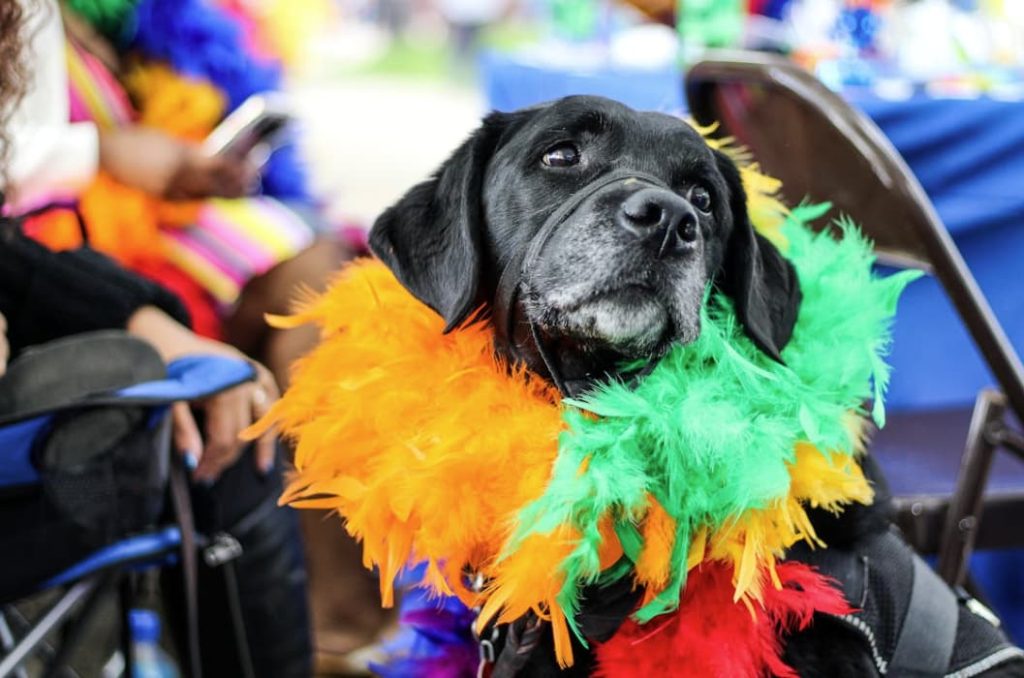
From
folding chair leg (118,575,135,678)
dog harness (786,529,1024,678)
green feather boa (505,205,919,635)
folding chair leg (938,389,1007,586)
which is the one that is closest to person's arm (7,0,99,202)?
folding chair leg (118,575,135,678)

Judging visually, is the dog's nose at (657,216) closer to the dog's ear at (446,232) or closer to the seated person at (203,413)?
the dog's ear at (446,232)

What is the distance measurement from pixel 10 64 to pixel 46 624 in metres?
0.81

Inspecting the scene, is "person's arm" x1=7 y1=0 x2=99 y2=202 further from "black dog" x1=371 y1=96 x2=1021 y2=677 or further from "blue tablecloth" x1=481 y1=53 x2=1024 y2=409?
"blue tablecloth" x1=481 y1=53 x2=1024 y2=409

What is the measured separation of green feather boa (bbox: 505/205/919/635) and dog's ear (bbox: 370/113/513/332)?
0.21m

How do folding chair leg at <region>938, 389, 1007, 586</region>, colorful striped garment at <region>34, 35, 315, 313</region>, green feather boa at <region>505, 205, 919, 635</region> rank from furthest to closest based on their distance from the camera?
colorful striped garment at <region>34, 35, 315, 313</region> → folding chair leg at <region>938, 389, 1007, 586</region> → green feather boa at <region>505, 205, 919, 635</region>

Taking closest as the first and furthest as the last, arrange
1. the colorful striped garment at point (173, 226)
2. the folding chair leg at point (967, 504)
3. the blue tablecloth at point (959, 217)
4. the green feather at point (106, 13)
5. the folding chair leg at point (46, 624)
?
the folding chair leg at point (46, 624), the folding chair leg at point (967, 504), the blue tablecloth at point (959, 217), the colorful striped garment at point (173, 226), the green feather at point (106, 13)

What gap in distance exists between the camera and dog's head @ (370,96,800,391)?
3.76ft

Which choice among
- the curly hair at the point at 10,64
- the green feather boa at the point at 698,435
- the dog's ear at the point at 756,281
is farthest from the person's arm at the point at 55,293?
the dog's ear at the point at 756,281

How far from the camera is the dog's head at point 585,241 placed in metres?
1.15

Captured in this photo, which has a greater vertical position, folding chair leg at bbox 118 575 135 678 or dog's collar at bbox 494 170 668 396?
dog's collar at bbox 494 170 668 396

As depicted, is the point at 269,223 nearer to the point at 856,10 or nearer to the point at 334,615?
the point at 334,615

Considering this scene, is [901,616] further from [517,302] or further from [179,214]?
[179,214]

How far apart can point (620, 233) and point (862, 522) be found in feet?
1.49

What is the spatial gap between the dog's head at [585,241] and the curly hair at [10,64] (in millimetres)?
648
